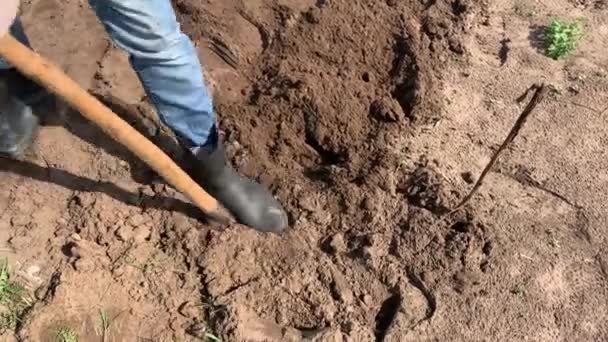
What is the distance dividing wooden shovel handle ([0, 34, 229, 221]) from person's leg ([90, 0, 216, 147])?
0.19 meters

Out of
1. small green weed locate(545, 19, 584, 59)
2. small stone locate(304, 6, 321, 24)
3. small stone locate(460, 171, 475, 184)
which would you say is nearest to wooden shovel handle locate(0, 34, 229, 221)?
small stone locate(460, 171, 475, 184)

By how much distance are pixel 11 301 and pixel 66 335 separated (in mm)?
272

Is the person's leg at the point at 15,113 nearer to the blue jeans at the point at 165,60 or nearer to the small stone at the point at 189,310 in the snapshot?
the blue jeans at the point at 165,60

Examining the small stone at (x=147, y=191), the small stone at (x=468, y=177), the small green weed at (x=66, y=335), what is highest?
the small stone at (x=468, y=177)

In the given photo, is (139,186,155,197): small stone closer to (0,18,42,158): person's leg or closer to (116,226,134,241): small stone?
(116,226,134,241): small stone

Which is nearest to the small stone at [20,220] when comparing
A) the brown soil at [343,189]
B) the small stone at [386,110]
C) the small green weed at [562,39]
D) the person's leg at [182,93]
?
the brown soil at [343,189]

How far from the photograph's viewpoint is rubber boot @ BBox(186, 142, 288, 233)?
2.95 metres

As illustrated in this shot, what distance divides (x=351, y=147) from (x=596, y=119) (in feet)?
3.43

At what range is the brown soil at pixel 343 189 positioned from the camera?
2830 mm

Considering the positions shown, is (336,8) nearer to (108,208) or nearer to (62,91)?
(108,208)

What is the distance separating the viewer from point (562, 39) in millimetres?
3492

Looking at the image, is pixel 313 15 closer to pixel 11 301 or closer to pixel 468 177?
pixel 468 177

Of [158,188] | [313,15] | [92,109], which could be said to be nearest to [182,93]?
[92,109]

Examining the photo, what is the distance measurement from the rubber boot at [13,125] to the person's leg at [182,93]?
73cm
